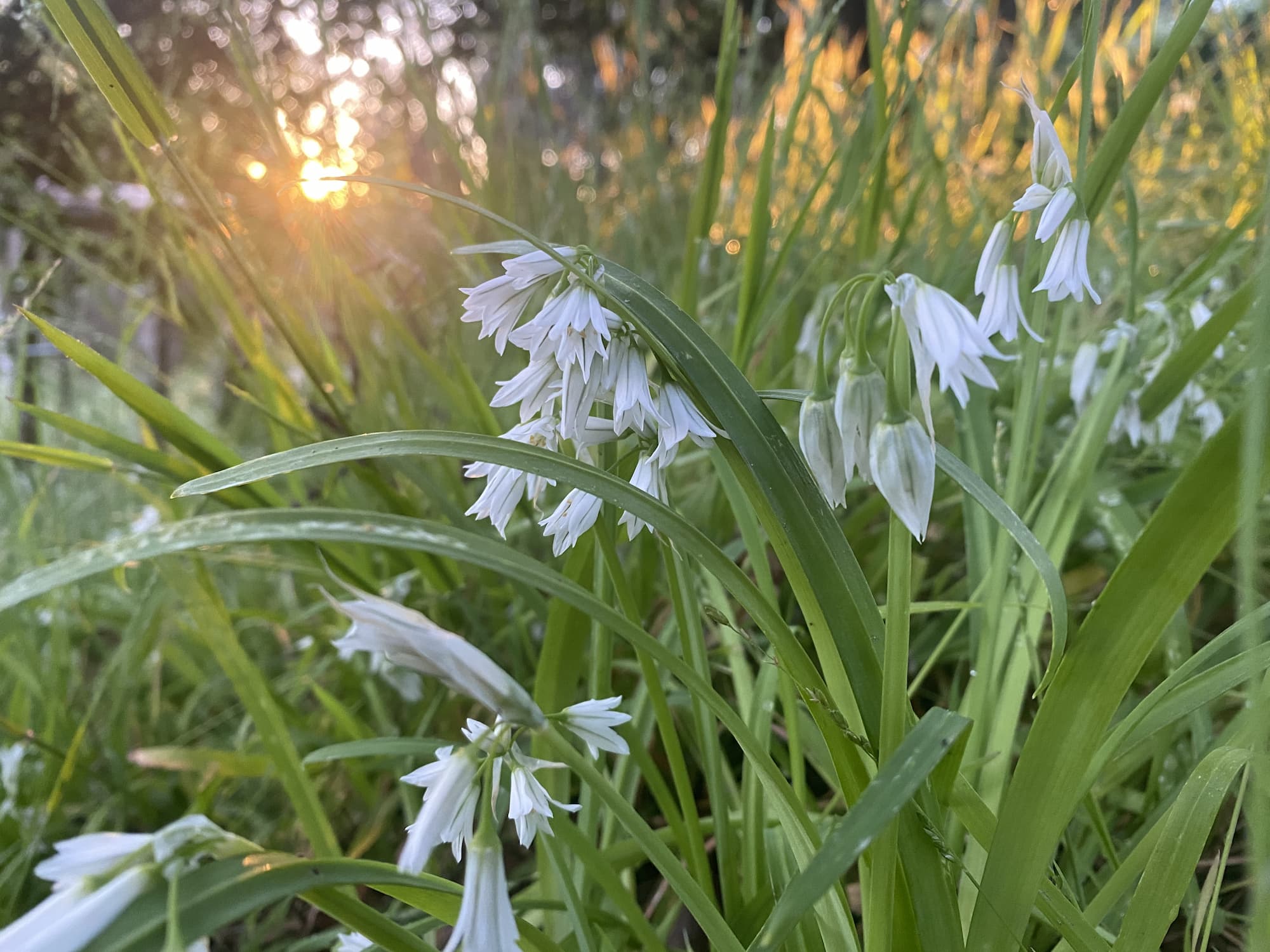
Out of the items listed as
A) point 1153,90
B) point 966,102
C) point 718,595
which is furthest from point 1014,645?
point 966,102

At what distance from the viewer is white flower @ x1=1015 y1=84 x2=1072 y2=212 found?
37cm

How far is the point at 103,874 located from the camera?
24 centimetres

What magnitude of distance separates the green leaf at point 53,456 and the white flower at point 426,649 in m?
0.42

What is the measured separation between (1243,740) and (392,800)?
78cm

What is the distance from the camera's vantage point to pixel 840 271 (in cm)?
141

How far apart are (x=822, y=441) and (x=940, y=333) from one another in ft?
0.26

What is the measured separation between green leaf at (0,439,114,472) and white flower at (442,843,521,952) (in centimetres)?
45

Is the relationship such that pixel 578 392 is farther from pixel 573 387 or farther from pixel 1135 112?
pixel 1135 112

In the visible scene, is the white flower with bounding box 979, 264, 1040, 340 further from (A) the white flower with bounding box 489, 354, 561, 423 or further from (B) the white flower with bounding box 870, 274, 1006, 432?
(A) the white flower with bounding box 489, 354, 561, 423

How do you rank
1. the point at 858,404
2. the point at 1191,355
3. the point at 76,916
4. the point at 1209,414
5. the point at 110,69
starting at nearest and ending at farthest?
the point at 76,916, the point at 858,404, the point at 110,69, the point at 1191,355, the point at 1209,414

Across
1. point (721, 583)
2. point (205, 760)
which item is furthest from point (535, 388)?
point (205, 760)

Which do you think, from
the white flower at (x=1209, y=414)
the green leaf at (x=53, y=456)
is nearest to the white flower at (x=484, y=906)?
the green leaf at (x=53, y=456)

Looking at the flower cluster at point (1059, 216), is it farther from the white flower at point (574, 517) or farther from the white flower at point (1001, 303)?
the white flower at point (574, 517)

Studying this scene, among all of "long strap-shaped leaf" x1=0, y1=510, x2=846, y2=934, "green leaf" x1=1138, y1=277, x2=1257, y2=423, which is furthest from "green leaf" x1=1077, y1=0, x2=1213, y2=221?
"long strap-shaped leaf" x1=0, y1=510, x2=846, y2=934
